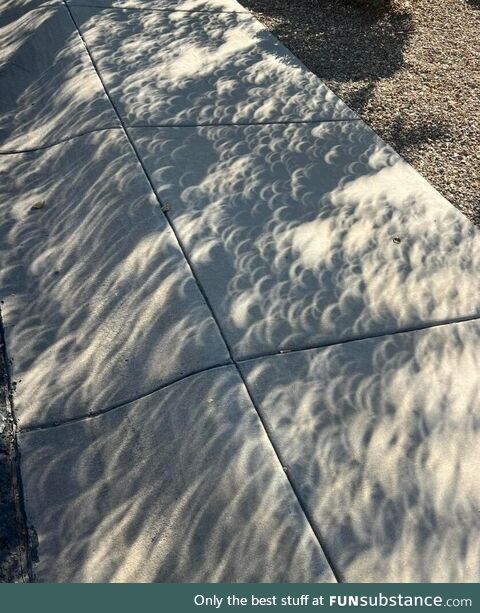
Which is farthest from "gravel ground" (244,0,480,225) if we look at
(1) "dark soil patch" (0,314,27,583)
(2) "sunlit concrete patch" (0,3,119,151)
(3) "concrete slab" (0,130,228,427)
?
(1) "dark soil patch" (0,314,27,583)

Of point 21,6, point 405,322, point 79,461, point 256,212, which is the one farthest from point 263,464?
point 21,6

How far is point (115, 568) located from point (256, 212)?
2.51 meters

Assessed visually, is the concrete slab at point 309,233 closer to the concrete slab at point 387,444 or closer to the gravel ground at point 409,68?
the concrete slab at point 387,444

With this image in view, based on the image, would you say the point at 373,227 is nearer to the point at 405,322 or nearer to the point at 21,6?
the point at 405,322

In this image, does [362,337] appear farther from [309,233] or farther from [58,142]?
[58,142]

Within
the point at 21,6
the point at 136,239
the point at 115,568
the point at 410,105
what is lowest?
the point at 410,105

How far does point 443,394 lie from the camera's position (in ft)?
12.4

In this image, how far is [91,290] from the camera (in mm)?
4332

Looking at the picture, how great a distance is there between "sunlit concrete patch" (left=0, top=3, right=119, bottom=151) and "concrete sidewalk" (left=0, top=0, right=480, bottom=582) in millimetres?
30

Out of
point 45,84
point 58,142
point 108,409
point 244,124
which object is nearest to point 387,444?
point 108,409

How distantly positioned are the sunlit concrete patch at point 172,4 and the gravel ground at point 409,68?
1.00 ft

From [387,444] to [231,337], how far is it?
3.23 ft

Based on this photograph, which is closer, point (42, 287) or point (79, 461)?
point (79, 461)

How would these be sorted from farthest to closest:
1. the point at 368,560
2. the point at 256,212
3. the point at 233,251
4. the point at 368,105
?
1. the point at 368,105
2. the point at 256,212
3. the point at 233,251
4. the point at 368,560
